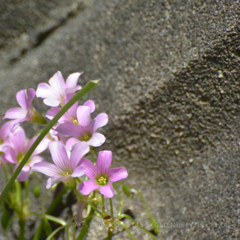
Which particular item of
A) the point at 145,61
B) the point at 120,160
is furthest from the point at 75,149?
the point at 145,61

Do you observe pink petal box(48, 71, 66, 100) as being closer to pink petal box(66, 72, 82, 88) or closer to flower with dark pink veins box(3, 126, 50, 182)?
pink petal box(66, 72, 82, 88)

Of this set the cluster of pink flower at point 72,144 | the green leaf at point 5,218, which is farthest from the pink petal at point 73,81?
the green leaf at point 5,218

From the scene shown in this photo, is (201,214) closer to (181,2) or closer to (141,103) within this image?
(141,103)

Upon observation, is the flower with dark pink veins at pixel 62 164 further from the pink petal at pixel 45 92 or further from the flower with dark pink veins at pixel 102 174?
the pink petal at pixel 45 92

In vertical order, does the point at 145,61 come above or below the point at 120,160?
above

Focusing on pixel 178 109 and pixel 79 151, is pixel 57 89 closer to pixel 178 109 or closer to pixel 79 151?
pixel 79 151
